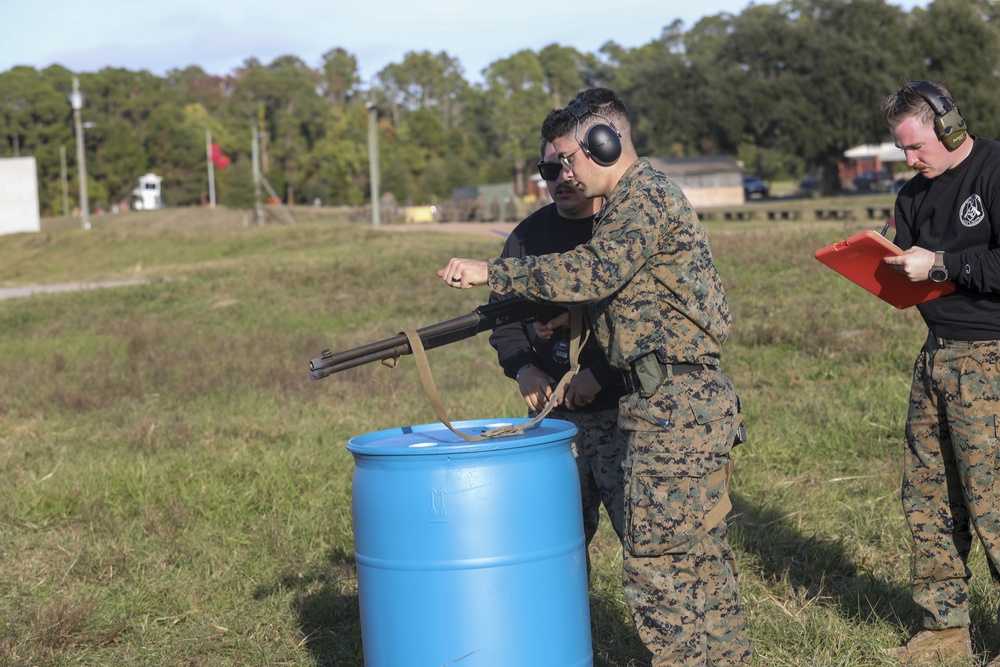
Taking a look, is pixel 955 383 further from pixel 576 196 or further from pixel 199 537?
pixel 199 537

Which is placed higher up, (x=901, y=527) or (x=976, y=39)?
(x=976, y=39)

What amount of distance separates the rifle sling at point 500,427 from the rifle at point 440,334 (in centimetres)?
4

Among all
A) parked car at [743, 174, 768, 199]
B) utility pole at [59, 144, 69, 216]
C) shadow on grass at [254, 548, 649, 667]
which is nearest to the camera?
shadow on grass at [254, 548, 649, 667]

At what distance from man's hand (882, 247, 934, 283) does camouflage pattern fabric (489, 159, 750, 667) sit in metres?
0.66

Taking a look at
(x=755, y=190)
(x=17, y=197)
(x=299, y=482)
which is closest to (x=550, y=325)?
(x=299, y=482)

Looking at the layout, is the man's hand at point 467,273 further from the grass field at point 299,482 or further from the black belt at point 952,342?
the grass field at point 299,482

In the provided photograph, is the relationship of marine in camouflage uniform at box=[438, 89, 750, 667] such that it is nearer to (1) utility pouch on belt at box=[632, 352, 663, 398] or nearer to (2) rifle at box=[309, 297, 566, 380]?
(1) utility pouch on belt at box=[632, 352, 663, 398]

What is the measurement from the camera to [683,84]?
63781 millimetres

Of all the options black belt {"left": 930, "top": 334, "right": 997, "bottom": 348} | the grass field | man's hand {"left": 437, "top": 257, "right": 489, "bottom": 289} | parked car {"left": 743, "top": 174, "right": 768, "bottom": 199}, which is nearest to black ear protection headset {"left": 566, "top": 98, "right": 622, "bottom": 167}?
man's hand {"left": 437, "top": 257, "right": 489, "bottom": 289}

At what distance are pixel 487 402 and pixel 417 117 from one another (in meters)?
78.3

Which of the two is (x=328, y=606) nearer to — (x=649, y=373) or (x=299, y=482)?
(x=299, y=482)

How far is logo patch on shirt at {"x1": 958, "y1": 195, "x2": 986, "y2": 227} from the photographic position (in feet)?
12.1

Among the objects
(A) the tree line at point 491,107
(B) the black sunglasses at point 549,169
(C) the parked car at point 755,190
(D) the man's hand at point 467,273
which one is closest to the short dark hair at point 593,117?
(B) the black sunglasses at point 549,169

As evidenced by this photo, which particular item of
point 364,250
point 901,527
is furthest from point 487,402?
point 364,250
